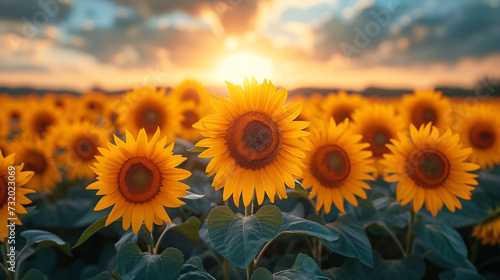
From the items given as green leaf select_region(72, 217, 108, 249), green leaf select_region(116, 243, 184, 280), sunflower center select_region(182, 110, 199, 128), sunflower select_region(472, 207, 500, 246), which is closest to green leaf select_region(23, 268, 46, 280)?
green leaf select_region(72, 217, 108, 249)

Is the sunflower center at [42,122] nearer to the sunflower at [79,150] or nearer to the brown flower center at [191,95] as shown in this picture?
the sunflower at [79,150]

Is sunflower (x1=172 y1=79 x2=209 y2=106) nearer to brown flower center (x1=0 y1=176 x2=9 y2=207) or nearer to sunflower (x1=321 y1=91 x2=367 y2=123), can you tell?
sunflower (x1=321 y1=91 x2=367 y2=123)

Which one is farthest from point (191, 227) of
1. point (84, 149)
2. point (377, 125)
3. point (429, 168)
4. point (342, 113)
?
point (342, 113)

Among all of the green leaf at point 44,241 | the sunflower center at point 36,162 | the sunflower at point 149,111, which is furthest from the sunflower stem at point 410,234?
the sunflower center at point 36,162

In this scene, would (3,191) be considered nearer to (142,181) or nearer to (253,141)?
(142,181)

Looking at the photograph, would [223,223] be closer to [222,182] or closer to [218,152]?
[222,182]

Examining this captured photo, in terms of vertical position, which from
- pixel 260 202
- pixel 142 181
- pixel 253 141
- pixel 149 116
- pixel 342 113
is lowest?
pixel 260 202
